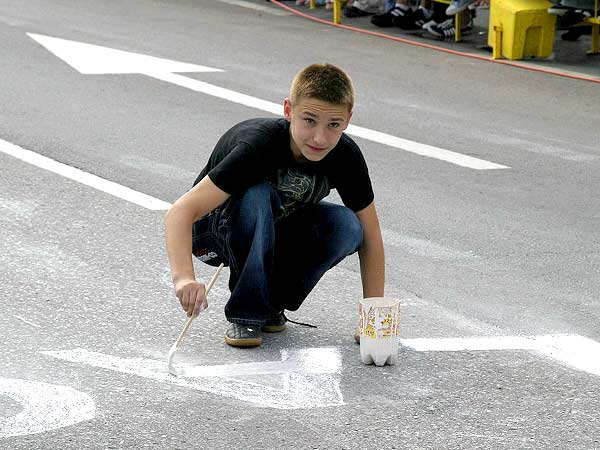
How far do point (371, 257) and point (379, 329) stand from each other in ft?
1.19

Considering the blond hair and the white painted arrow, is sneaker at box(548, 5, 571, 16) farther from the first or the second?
the blond hair

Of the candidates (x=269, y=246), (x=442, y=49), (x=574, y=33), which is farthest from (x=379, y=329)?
(x=574, y=33)

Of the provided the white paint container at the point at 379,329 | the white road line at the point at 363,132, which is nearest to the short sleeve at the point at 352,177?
the white paint container at the point at 379,329

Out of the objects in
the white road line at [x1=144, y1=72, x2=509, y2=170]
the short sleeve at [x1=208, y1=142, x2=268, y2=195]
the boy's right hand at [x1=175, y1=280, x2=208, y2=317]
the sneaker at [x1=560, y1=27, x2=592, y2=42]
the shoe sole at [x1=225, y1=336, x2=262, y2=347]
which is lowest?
the sneaker at [x1=560, y1=27, x2=592, y2=42]

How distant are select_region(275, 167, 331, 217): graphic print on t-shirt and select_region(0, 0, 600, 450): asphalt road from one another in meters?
0.56

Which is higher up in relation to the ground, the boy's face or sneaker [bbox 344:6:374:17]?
the boy's face

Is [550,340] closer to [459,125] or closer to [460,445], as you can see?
[460,445]

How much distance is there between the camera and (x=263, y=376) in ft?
15.1

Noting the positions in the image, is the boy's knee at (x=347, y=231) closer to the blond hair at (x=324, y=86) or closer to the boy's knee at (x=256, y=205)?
the boy's knee at (x=256, y=205)

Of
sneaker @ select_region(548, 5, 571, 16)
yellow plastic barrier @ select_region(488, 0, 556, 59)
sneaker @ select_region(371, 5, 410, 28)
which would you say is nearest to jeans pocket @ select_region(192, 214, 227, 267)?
yellow plastic barrier @ select_region(488, 0, 556, 59)

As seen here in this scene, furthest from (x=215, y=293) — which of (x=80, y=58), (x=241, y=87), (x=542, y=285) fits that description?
(x=80, y=58)

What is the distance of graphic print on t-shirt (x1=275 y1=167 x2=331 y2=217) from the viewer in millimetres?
4809

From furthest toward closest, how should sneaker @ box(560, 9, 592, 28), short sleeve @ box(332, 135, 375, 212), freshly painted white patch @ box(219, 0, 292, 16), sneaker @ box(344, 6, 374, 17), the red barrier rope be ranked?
1. freshly painted white patch @ box(219, 0, 292, 16)
2. sneaker @ box(344, 6, 374, 17)
3. sneaker @ box(560, 9, 592, 28)
4. the red barrier rope
5. short sleeve @ box(332, 135, 375, 212)

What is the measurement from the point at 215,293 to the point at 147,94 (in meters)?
4.82
